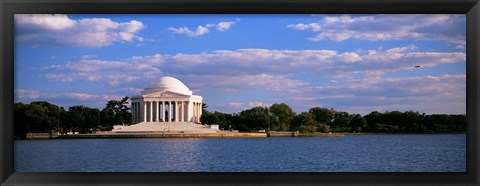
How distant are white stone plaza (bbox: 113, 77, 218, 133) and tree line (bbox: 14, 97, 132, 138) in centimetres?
109

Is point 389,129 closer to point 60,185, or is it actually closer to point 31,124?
point 31,124

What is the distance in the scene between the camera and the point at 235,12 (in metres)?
3.93


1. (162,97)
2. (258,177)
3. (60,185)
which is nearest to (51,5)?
(60,185)

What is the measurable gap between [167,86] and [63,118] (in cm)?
1181

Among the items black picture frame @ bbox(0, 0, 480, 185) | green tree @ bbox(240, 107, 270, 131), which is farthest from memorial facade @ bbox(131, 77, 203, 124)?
black picture frame @ bbox(0, 0, 480, 185)

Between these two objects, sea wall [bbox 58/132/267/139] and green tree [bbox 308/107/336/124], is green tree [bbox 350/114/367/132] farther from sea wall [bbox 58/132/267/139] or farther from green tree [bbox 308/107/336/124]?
sea wall [bbox 58/132/267/139]

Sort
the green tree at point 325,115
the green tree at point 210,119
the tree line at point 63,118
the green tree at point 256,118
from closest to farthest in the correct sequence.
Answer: the tree line at point 63,118
the green tree at point 325,115
the green tree at point 256,118
the green tree at point 210,119

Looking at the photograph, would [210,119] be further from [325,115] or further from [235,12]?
[235,12]

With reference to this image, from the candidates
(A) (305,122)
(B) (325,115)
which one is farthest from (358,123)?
(A) (305,122)

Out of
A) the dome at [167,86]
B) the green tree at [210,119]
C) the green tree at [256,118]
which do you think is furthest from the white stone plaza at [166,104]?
the green tree at [256,118]

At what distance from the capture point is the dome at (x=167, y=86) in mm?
43500

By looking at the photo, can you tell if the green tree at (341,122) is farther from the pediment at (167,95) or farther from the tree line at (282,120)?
the pediment at (167,95)

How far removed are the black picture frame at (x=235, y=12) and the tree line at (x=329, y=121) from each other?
28094 millimetres

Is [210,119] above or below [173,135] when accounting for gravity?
above
